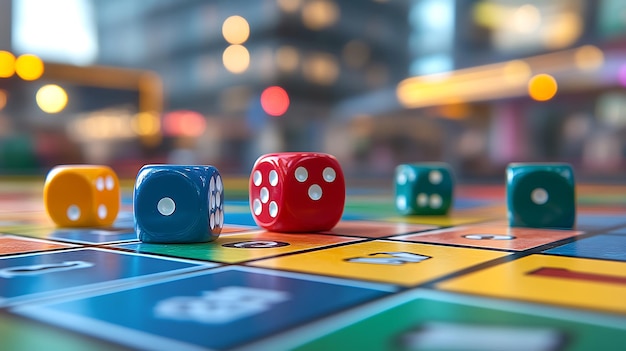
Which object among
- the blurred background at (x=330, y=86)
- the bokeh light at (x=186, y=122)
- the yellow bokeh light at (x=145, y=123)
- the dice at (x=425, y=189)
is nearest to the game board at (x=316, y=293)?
the dice at (x=425, y=189)

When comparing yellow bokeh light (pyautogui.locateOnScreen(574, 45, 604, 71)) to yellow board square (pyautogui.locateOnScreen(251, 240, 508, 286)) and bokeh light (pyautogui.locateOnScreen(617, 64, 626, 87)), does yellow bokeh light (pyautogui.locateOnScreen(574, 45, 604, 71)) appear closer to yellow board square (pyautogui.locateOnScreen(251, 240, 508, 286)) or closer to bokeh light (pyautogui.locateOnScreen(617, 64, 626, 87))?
bokeh light (pyautogui.locateOnScreen(617, 64, 626, 87))

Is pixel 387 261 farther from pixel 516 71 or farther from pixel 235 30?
pixel 235 30

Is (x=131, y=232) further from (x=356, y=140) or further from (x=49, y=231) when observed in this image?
(x=356, y=140)

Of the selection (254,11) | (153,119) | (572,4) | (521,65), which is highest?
(254,11)

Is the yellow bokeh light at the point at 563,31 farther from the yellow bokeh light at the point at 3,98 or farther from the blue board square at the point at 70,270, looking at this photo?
the blue board square at the point at 70,270

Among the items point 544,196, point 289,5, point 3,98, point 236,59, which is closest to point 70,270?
point 544,196

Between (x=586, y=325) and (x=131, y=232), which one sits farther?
(x=131, y=232)

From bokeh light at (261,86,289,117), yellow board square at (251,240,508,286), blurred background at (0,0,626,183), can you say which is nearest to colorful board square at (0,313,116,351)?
yellow board square at (251,240,508,286)

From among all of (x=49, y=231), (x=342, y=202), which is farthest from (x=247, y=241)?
(x=49, y=231)
